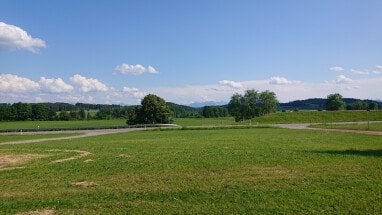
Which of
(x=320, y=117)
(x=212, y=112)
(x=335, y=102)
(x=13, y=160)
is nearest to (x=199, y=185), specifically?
(x=13, y=160)

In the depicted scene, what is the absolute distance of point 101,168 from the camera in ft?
71.7

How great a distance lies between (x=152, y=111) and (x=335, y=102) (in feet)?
265

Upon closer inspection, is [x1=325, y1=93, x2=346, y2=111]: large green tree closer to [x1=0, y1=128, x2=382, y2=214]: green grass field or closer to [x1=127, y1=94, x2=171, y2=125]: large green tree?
[x1=127, y1=94, x2=171, y2=125]: large green tree

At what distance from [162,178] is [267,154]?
997 cm

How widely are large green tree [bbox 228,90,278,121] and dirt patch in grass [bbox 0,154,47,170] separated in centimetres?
12029

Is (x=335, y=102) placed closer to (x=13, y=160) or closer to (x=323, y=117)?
(x=323, y=117)

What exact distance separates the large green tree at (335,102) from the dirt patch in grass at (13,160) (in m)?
135

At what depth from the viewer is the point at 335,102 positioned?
5915 inches

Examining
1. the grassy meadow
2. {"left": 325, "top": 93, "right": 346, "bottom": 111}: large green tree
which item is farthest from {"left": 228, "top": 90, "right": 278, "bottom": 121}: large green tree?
the grassy meadow

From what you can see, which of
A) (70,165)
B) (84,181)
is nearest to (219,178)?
(84,181)

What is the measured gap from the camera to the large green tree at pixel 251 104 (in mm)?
146250

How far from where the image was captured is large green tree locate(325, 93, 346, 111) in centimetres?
14900

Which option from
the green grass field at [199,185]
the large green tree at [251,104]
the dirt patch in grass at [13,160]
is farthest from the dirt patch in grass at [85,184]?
the large green tree at [251,104]

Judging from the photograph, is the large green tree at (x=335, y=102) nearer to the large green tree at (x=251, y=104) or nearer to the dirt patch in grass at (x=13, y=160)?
the large green tree at (x=251, y=104)
